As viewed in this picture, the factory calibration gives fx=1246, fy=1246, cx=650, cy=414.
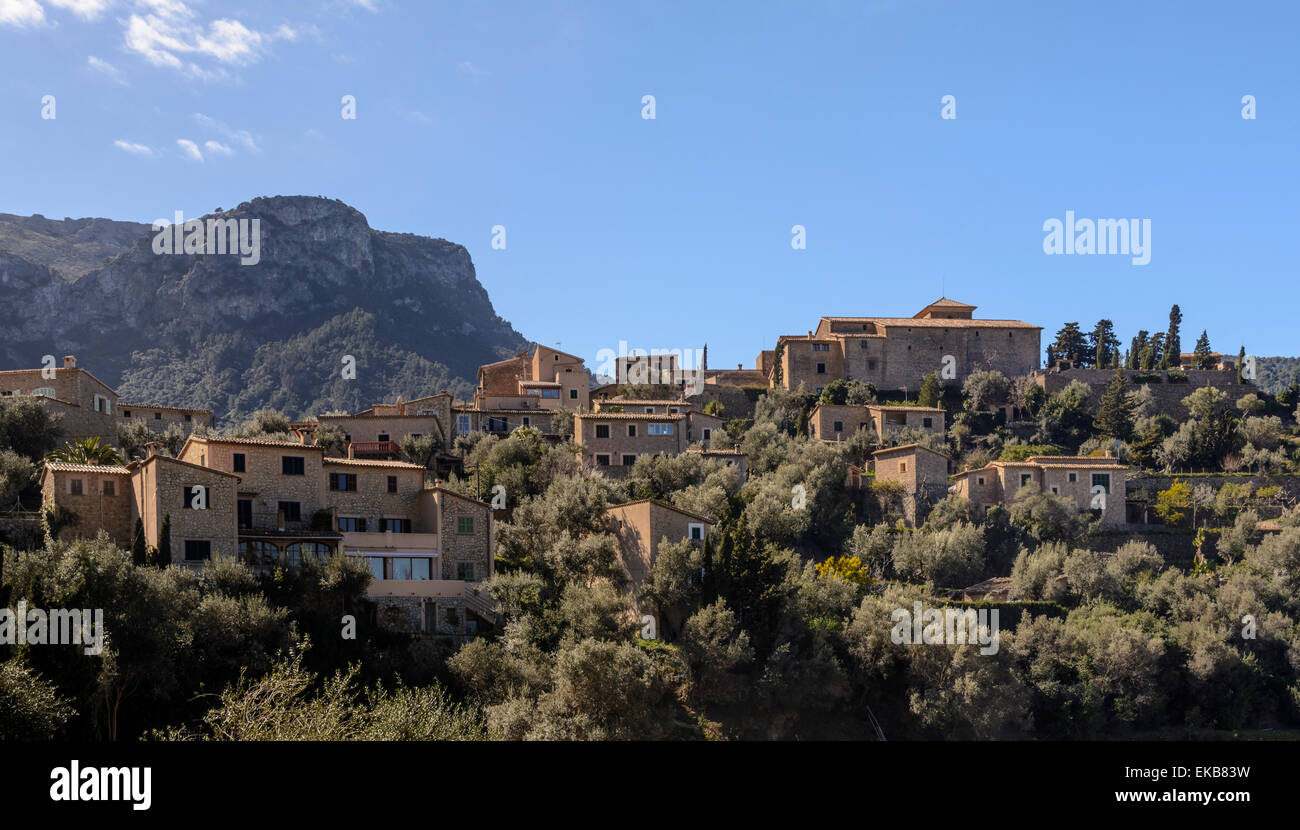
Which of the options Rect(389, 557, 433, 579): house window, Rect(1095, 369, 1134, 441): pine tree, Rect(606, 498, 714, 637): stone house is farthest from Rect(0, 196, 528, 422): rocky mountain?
Rect(389, 557, 433, 579): house window

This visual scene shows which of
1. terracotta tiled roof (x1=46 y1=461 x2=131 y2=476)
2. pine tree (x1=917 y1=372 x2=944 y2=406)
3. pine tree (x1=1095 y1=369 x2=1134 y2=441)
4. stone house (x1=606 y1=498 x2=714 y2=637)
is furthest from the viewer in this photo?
pine tree (x1=917 y1=372 x2=944 y2=406)

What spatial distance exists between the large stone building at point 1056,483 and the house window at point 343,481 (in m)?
28.7

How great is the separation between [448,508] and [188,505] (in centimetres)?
876

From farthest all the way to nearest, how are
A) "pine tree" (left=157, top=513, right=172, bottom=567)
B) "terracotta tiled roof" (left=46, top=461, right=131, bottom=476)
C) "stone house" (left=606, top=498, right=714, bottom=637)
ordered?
"stone house" (left=606, top=498, right=714, bottom=637), "terracotta tiled roof" (left=46, top=461, right=131, bottom=476), "pine tree" (left=157, top=513, right=172, bottom=567)

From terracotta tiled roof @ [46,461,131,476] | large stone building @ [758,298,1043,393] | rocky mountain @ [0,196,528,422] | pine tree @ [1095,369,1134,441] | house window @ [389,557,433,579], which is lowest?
house window @ [389,557,433,579]

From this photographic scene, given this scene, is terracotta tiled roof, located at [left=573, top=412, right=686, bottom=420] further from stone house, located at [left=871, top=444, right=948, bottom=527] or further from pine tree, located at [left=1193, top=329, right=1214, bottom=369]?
pine tree, located at [left=1193, top=329, right=1214, bottom=369]

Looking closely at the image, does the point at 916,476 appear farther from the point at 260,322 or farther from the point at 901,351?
the point at 260,322

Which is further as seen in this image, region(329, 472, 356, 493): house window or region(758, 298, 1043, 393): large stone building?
region(758, 298, 1043, 393): large stone building

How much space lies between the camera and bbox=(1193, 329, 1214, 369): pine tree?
81006 millimetres

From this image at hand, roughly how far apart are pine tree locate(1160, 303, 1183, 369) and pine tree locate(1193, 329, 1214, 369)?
1.14 metres

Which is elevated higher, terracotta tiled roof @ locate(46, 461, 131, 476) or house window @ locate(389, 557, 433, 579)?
terracotta tiled roof @ locate(46, 461, 131, 476)

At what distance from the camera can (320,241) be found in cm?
17262
